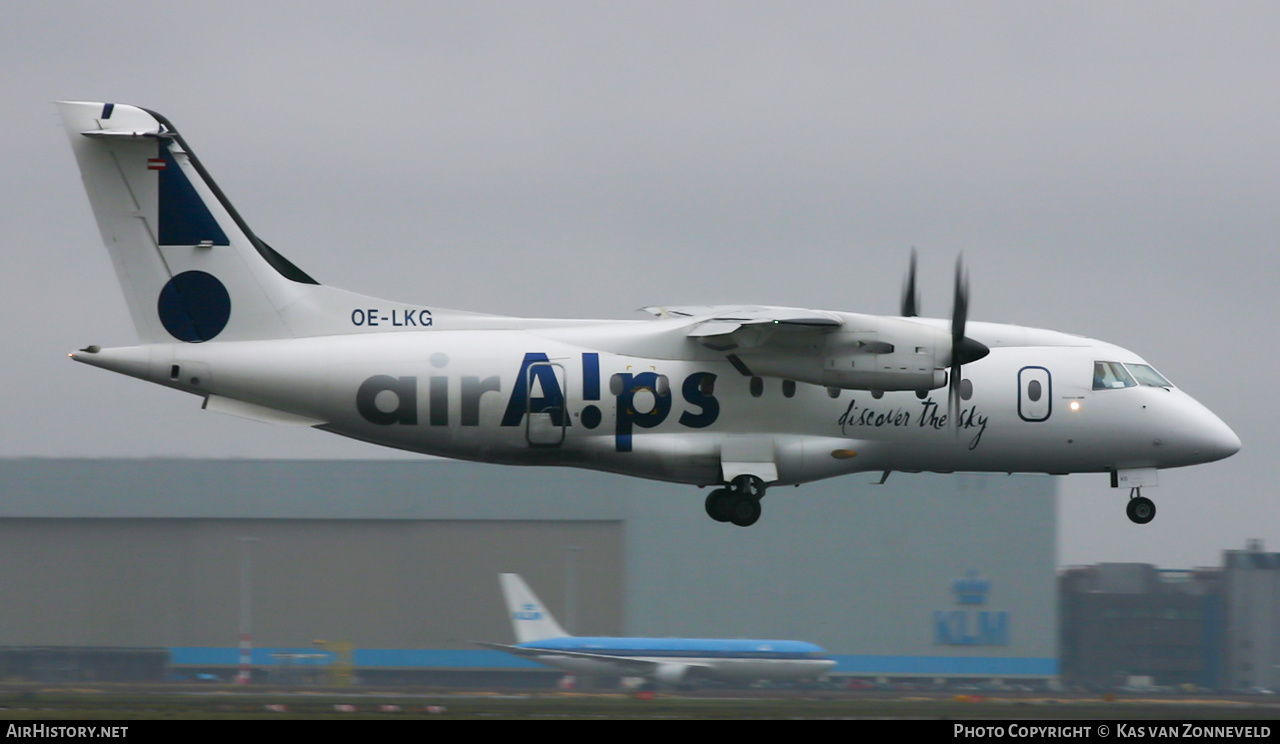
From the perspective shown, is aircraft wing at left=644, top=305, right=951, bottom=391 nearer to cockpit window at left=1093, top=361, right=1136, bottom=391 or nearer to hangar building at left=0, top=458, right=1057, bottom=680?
cockpit window at left=1093, top=361, right=1136, bottom=391

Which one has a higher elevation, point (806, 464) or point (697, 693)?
point (806, 464)

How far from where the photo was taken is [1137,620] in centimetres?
6131

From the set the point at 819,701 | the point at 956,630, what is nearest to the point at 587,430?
the point at 819,701

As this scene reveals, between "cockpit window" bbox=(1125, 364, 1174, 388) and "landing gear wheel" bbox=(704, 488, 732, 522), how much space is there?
784 centimetres

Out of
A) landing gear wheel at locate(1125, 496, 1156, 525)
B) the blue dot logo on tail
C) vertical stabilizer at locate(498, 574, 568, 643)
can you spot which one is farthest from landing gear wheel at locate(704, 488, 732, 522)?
vertical stabilizer at locate(498, 574, 568, 643)

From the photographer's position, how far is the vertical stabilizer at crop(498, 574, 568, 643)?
39.4 m

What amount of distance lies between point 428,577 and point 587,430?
32247 millimetres

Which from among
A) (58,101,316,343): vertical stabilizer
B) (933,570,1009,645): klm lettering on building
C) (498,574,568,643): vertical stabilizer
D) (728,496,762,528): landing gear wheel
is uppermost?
(58,101,316,343): vertical stabilizer

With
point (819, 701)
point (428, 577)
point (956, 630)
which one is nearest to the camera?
point (819, 701)

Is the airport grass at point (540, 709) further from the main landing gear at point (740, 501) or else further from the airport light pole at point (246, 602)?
the airport light pole at point (246, 602)

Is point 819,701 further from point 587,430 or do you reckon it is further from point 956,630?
point 956,630

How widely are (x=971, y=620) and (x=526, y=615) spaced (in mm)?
25687

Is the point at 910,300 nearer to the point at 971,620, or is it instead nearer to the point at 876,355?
the point at 876,355

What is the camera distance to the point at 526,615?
3972 cm
